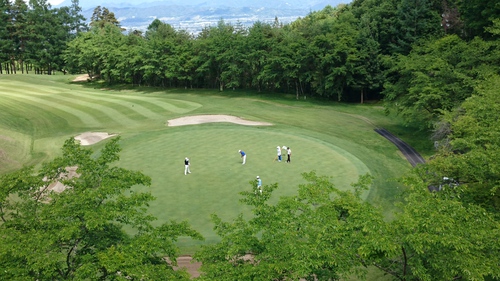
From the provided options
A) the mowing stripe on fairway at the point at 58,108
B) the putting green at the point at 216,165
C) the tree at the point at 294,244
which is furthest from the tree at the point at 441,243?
the mowing stripe on fairway at the point at 58,108

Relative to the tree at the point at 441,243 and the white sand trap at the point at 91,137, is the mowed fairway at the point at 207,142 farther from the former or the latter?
the tree at the point at 441,243

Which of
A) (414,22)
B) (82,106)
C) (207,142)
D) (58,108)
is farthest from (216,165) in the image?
(414,22)

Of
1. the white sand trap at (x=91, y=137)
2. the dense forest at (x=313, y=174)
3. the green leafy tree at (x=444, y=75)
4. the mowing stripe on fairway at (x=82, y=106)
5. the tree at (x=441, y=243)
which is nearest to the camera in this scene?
the tree at (x=441, y=243)

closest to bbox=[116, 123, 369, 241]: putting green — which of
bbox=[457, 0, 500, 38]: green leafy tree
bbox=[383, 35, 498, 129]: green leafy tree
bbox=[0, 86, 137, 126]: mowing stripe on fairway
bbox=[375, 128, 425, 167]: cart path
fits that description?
bbox=[375, 128, 425, 167]: cart path

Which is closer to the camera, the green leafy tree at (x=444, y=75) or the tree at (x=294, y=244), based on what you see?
the tree at (x=294, y=244)

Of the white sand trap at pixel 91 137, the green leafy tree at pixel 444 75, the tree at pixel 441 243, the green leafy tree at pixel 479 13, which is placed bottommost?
the white sand trap at pixel 91 137

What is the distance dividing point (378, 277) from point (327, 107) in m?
47.2

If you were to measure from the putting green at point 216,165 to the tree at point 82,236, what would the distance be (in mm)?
8500

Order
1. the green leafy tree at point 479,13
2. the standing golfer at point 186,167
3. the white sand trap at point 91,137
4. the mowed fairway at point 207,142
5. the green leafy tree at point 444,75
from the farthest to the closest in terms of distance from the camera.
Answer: the green leafy tree at point 479,13
the white sand trap at point 91,137
the green leafy tree at point 444,75
the standing golfer at point 186,167
the mowed fairway at point 207,142

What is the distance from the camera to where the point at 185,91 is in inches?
3167

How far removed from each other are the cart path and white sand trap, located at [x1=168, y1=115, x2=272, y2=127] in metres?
15.0

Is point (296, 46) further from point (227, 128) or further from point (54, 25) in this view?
point (54, 25)

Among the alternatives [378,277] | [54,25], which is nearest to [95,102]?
[378,277]

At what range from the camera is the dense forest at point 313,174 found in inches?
516
